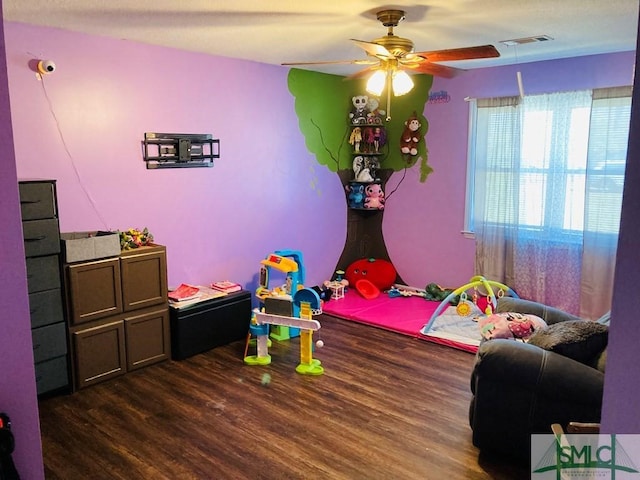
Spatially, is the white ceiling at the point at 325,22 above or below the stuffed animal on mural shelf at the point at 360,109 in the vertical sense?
above

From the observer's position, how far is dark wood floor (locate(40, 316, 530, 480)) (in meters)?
2.64

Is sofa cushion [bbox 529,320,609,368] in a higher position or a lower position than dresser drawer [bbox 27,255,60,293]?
lower

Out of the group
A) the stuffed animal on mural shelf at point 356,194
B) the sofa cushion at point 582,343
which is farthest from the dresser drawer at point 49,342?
the stuffed animal on mural shelf at point 356,194

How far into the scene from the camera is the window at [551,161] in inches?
170

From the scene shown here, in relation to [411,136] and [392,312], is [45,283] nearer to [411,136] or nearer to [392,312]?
[392,312]

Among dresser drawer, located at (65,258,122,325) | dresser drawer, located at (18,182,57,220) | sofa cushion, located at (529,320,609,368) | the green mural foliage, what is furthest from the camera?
the green mural foliage

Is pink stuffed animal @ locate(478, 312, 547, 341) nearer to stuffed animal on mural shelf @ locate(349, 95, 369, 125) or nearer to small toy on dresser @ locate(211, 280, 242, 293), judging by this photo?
small toy on dresser @ locate(211, 280, 242, 293)

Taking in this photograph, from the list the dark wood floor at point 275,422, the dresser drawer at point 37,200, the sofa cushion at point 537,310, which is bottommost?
the dark wood floor at point 275,422

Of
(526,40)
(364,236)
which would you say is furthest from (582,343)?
(364,236)

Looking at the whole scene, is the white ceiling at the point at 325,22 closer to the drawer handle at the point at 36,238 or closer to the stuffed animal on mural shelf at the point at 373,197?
the drawer handle at the point at 36,238

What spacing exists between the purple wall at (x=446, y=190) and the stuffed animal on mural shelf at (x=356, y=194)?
12.9 inches

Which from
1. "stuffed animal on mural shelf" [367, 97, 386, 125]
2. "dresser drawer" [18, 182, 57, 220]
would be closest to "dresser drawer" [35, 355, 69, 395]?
"dresser drawer" [18, 182, 57, 220]

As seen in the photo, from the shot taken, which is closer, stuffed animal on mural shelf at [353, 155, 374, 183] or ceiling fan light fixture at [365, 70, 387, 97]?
ceiling fan light fixture at [365, 70, 387, 97]

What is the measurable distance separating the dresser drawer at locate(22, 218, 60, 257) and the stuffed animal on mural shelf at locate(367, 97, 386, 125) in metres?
3.41
